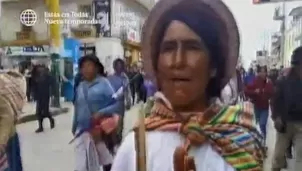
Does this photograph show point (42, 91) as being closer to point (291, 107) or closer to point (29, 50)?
point (291, 107)

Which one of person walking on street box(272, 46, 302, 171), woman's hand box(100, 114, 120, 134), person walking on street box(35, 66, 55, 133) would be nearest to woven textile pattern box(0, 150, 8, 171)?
woman's hand box(100, 114, 120, 134)

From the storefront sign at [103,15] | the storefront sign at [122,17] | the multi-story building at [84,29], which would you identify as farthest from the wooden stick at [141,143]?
the storefront sign at [103,15]

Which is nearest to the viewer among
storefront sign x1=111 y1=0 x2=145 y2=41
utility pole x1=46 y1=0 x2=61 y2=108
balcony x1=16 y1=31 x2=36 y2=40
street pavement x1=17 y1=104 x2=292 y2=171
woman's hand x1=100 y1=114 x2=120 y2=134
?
woman's hand x1=100 y1=114 x2=120 y2=134

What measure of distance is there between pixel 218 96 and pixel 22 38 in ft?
71.8

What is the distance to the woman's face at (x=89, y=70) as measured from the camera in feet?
17.9

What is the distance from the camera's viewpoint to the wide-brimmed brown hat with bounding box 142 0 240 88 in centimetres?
195

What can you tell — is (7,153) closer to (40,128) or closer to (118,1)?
(40,128)

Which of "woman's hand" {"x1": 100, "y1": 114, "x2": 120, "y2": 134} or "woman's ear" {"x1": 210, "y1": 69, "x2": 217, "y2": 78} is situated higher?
"woman's ear" {"x1": 210, "y1": 69, "x2": 217, "y2": 78}

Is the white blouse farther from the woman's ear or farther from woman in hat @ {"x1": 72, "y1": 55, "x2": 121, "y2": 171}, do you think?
woman in hat @ {"x1": 72, "y1": 55, "x2": 121, "y2": 171}

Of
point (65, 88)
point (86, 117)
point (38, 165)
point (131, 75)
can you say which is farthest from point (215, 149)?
point (65, 88)

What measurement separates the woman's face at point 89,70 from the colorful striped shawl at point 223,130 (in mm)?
3552

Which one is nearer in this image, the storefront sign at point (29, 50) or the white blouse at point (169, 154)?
the white blouse at point (169, 154)

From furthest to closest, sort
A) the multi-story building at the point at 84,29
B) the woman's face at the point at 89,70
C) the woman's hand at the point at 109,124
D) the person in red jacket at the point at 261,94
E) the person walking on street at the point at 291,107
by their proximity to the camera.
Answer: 1. the multi-story building at the point at 84,29
2. the person in red jacket at the point at 261,94
3. the person walking on street at the point at 291,107
4. the woman's face at the point at 89,70
5. the woman's hand at the point at 109,124

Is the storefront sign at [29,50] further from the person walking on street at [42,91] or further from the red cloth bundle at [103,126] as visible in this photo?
the red cloth bundle at [103,126]
